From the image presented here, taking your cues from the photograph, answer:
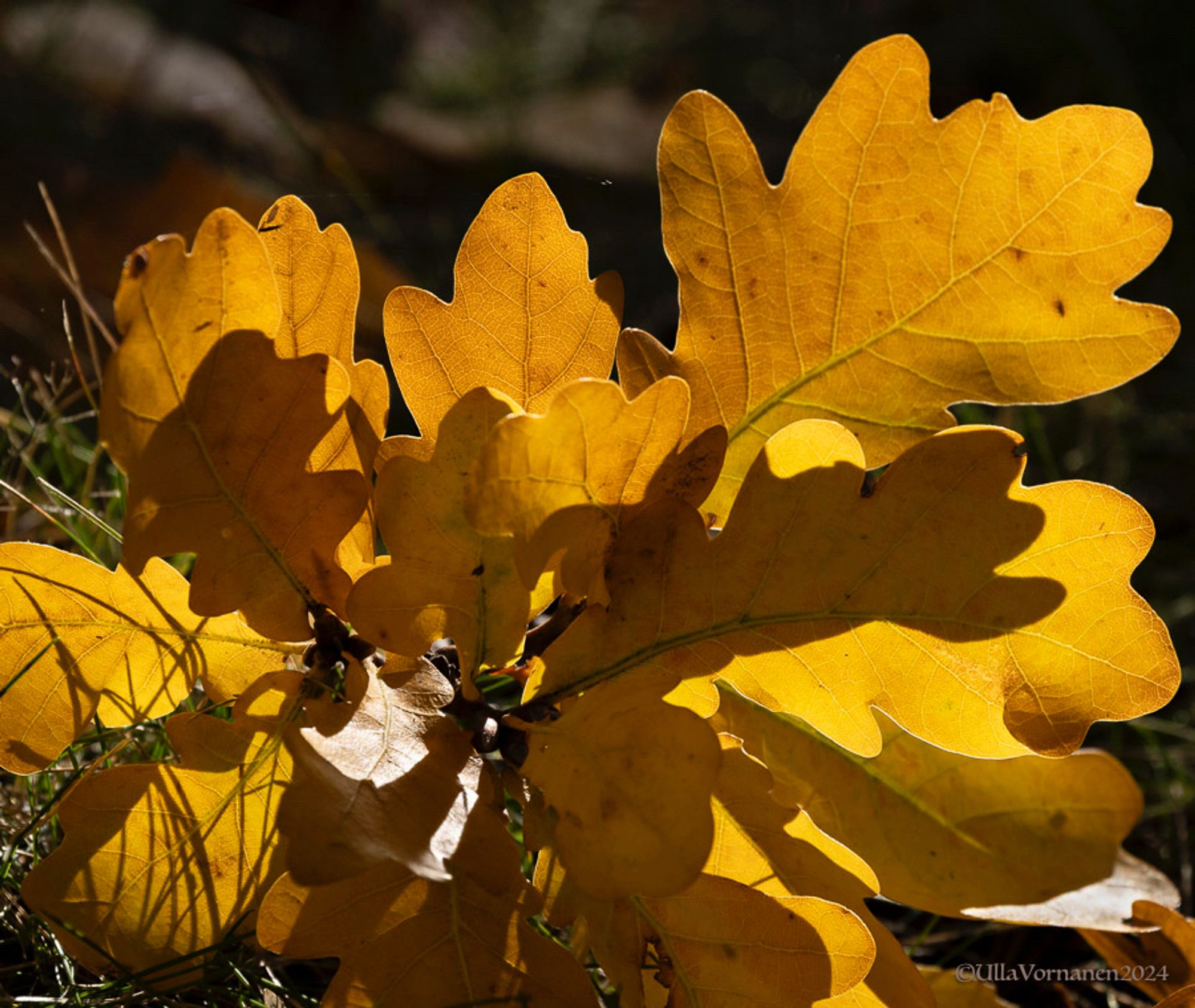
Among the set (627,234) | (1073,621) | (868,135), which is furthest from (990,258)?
(627,234)

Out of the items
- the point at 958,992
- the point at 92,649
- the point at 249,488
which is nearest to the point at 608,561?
the point at 249,488

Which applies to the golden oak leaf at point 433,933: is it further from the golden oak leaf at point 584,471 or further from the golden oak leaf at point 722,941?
the golden oak leaf at point 584,471

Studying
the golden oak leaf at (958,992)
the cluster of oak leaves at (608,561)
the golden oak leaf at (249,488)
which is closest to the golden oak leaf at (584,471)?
the cluster of oak leaves at (608,561)

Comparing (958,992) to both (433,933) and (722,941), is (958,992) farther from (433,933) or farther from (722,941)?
(433,933)

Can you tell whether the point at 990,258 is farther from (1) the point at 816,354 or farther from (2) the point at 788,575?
(2) the point at 788,575

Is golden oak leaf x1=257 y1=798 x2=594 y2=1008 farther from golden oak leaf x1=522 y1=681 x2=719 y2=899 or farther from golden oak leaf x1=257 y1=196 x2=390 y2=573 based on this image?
golden oak leaf x1=257 y1=196 x2=390 y2=573

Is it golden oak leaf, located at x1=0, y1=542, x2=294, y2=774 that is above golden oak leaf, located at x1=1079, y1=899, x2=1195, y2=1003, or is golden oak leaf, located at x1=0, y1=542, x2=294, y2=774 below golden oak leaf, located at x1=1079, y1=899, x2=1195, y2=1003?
above

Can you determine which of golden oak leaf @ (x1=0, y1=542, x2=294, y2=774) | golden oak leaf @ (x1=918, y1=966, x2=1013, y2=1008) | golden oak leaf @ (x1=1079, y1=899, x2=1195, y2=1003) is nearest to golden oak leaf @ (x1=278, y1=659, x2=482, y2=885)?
golden oak leaf @ (x1=0, y1=542, x2=294, y2=774)
